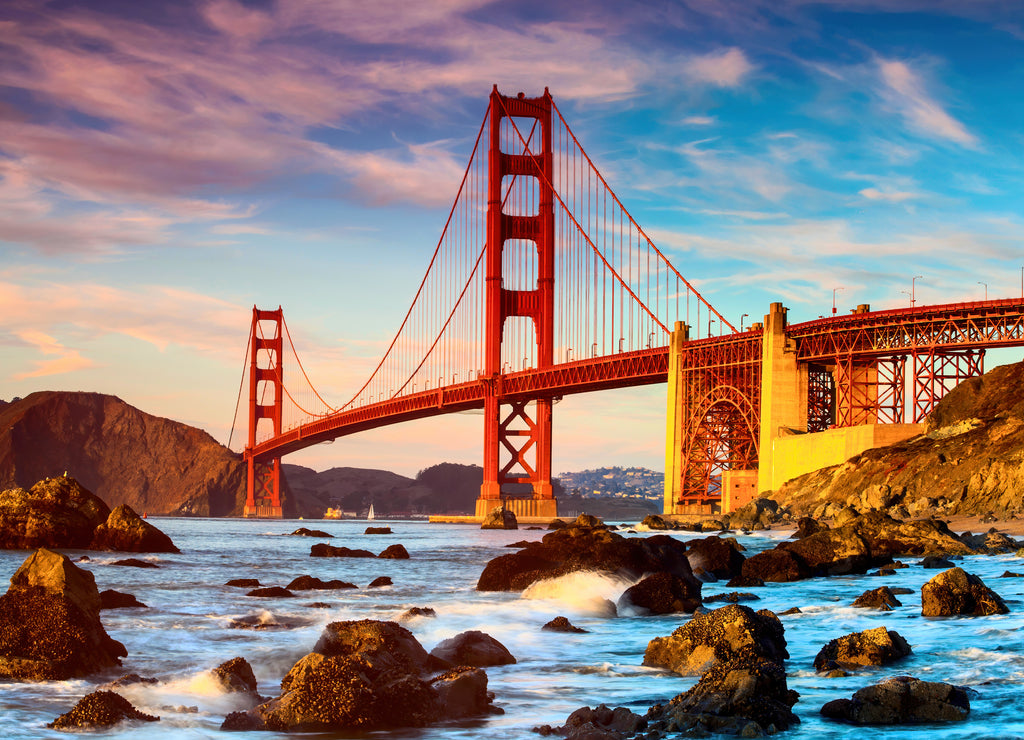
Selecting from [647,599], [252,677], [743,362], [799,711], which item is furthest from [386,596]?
[743,362]

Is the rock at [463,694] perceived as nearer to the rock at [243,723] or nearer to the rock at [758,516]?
the rock at [243,723]

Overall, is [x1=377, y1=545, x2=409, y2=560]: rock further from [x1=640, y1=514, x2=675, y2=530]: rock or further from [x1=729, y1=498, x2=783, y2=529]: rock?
[x1=640, y1=514, x2=675, y2=530]: rock

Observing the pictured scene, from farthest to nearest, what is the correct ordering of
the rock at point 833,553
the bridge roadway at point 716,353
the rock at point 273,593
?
the bridge roadway at point 716,353
the rock at point 833,553
the rock at point 273,593

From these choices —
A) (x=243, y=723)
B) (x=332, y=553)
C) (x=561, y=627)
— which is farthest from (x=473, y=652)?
(x=332, y=553)

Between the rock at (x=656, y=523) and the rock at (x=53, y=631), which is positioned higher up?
the rock at (x=656, y=523)

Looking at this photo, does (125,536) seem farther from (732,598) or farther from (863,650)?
(863,650)

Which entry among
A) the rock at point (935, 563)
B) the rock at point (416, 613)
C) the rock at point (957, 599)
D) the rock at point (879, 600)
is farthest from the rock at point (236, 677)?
the rock at point (935, 563)

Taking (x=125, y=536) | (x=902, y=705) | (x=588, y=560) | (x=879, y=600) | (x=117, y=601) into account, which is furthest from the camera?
(x=125, y=536)
